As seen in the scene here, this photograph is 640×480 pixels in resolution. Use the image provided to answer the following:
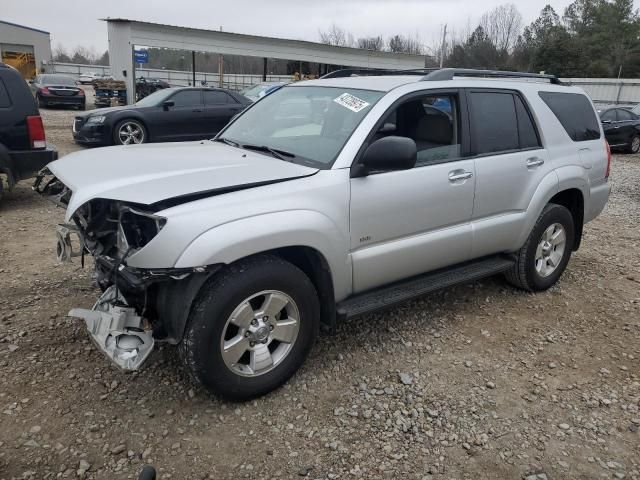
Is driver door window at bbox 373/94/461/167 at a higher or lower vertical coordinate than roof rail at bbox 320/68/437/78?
lower

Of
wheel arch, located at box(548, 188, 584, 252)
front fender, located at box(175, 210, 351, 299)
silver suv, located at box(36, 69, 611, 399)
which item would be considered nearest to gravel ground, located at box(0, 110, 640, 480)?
silver suv, located at box(36, 69, 611, 399)

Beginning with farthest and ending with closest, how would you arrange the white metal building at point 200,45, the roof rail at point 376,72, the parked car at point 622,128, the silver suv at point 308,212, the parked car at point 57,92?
the white metal building at point 200,45
the parked car at point 57,92
the parked car at point 622,128
the roof rail at point 376,72
the silver suv at point 308,212

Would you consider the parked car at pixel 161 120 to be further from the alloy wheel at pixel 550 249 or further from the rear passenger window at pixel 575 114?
the alloy wheel at pixel 550 249

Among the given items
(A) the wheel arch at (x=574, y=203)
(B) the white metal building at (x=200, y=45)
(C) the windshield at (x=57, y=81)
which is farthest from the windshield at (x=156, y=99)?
(C) the windshield at (x=57, y=81)

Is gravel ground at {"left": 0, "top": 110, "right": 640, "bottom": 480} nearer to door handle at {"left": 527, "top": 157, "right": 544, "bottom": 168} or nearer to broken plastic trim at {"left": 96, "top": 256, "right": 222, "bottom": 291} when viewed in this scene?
broken plastic trim at {"left": 96, "top": 256, "right": 222, "bottom": 291}

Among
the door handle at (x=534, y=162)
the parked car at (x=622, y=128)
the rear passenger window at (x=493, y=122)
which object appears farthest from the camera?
the parked car at (x=622, y=128)

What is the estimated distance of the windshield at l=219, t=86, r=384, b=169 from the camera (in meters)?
3.40

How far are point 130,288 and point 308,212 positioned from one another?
3.48ft

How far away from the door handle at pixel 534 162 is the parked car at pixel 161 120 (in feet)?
29.5

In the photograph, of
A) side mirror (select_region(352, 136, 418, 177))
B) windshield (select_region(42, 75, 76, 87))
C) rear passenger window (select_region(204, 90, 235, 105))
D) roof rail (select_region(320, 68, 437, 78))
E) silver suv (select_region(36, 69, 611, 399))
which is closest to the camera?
silver suv (select_region(36, 69, 611, 399))

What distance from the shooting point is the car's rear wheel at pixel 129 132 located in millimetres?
11547

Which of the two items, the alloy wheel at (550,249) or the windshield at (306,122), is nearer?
the windshield at (306,122)

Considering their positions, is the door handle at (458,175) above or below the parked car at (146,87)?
below

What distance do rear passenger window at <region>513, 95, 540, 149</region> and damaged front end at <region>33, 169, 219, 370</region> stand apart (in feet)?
9.63
